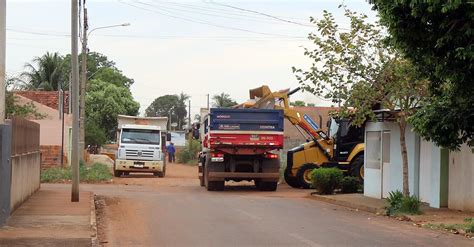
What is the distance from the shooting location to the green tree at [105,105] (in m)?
64.6

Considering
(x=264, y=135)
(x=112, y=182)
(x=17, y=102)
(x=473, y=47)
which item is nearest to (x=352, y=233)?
(x=473, y=47)

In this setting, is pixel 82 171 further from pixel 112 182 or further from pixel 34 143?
pixel 34 143

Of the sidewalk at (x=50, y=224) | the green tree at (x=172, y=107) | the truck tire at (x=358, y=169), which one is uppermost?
the green tree at (x=172, y=107)

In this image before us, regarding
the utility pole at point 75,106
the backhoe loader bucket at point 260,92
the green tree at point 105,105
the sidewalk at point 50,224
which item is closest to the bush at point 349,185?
the backhoe loader bucket at point 260,92

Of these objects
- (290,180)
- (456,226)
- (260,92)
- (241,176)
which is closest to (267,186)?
(241,176)

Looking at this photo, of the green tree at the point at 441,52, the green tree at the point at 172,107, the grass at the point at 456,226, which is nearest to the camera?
the green tree at the point at 441,52

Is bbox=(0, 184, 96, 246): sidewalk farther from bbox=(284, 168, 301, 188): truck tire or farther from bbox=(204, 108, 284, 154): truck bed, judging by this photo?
bbox=(284, 168, 301, 188): truck tire

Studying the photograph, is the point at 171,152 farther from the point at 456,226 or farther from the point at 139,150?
the point at 456,226

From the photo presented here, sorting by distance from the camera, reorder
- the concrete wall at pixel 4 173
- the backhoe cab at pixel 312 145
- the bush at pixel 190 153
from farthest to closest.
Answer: the bush at pixel 190 153 → the backhoe cab at pixel 312 145 → the concrete wall at pixel 4 173

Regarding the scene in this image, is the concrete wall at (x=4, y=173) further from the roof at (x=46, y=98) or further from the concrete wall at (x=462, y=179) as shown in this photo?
the roof at (x=46, y=98)

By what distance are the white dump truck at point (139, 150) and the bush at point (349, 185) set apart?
13.7 meters

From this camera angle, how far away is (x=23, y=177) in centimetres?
1717

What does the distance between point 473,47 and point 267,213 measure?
922 cm

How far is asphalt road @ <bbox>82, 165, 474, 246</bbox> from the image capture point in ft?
39.3
